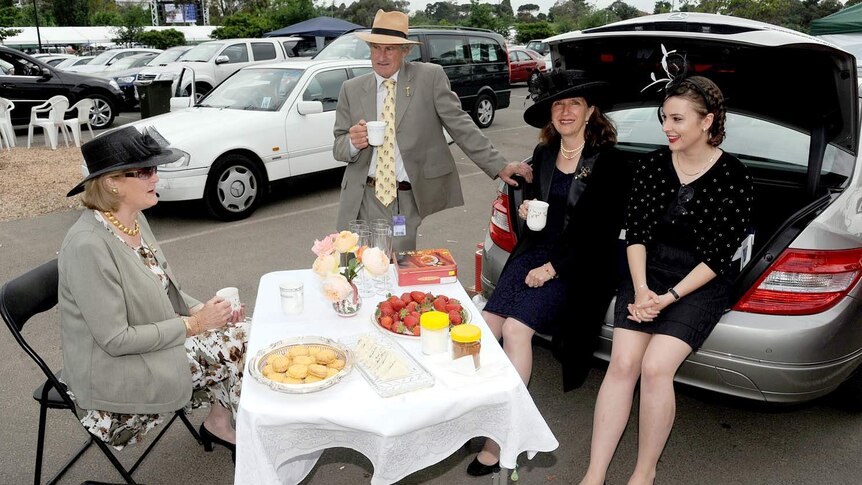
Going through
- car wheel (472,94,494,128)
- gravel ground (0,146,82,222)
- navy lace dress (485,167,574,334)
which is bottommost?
gravel ground (0,146,82,222)

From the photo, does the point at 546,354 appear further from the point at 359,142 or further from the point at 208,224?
the point at 208,224

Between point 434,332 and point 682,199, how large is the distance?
142cm

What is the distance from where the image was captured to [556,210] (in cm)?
323

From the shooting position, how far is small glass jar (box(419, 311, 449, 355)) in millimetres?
2166

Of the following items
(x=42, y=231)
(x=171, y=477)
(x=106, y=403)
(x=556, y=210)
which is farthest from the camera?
(x=42, y=231)

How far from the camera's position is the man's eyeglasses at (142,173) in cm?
243

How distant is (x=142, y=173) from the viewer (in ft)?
8.09

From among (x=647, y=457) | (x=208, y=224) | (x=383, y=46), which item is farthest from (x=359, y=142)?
(x=208, y=224)

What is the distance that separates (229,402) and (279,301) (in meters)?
0.62

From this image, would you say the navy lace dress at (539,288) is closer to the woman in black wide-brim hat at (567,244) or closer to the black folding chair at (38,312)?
Result: the woman in black wide-brim hat at (567,244)

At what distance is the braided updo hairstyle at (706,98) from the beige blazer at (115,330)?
7.82 ft

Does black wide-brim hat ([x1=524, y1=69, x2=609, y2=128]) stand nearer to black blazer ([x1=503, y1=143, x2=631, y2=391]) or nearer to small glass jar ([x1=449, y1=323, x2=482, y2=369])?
black blazer ([x1=503, y1=143, x2=631, y2=391])

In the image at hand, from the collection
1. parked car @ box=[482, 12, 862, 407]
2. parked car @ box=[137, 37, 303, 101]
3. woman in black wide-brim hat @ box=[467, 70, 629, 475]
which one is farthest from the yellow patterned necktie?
parked car @ box=[137, 37, 303, 101]

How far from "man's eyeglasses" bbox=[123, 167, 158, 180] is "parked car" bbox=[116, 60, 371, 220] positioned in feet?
13.2
